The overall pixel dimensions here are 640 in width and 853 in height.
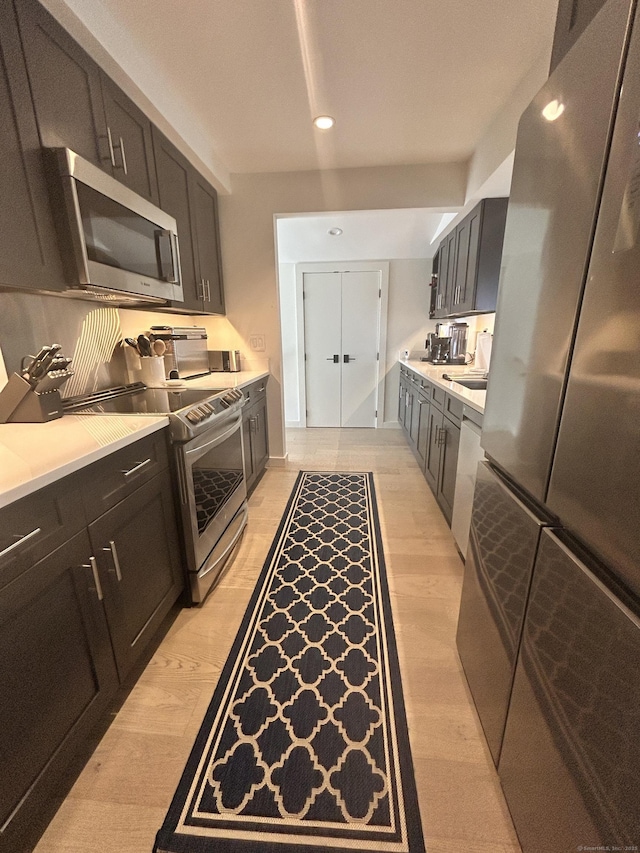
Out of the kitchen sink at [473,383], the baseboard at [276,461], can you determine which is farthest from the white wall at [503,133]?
the baseboard at [276,461]

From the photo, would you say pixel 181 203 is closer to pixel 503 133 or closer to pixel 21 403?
pixel 21 403

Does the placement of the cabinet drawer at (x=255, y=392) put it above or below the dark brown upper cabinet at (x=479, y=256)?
below

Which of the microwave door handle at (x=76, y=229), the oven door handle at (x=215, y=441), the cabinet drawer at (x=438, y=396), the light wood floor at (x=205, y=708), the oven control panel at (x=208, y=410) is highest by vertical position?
the microwave door handle at (x=76, y=229)

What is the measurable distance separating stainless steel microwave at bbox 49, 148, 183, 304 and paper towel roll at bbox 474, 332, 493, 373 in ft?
8.56

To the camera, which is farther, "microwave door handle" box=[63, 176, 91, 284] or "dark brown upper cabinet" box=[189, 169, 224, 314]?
"dark brown upper cabinet" box=[189, 169, 224, 314]

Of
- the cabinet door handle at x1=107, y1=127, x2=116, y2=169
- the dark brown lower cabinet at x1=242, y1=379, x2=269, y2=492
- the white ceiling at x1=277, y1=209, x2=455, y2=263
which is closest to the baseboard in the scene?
the dark brown lower cabinet at x1=242, y1=379, x2=269, y2=492

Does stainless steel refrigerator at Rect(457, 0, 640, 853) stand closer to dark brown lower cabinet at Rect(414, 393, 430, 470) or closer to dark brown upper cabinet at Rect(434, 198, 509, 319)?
dark brown upper cabinet at Rect(434, 198, 509, 319)

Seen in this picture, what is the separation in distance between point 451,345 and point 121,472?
349 cm

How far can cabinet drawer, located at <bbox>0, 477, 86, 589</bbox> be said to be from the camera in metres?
0.78

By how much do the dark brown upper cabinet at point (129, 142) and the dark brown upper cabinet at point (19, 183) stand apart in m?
→ 0.44

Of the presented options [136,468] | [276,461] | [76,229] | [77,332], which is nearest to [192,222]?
[77,332]

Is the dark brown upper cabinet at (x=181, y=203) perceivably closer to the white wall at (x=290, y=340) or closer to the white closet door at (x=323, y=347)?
the white wall at (x=290, y=340)

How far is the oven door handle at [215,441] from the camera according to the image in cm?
157

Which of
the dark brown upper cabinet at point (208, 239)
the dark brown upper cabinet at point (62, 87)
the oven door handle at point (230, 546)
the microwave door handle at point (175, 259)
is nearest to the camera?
the dark brown upper cabinet at point (62, 87)
